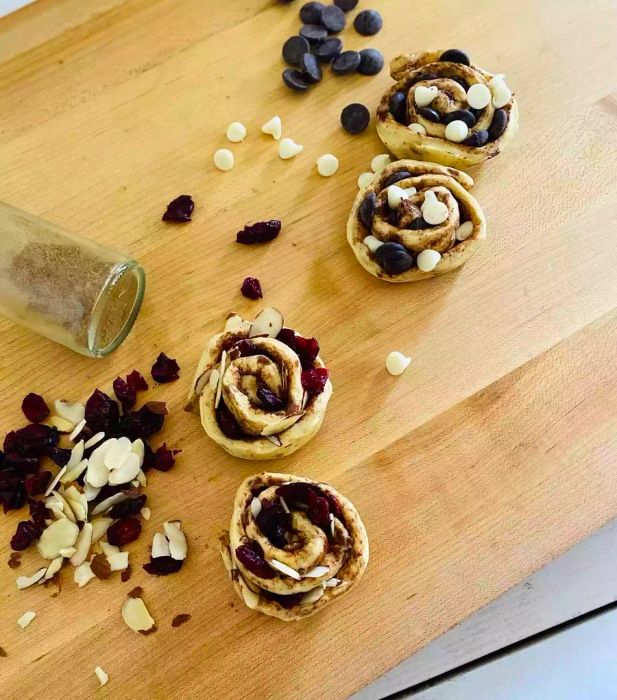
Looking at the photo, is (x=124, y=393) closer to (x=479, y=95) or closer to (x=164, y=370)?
(x=164, y=370)

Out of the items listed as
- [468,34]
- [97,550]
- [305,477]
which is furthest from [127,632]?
[468,34]

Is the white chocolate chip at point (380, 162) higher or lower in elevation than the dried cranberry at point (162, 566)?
higher

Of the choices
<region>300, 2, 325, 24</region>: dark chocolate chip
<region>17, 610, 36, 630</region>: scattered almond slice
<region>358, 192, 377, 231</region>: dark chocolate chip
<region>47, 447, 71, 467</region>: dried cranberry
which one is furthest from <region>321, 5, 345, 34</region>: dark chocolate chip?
<region>17, 610, 36, 630</region>: scattered almond slice

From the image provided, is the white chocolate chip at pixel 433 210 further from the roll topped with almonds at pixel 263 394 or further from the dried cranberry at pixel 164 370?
the dried cranberry at pixel 164 370

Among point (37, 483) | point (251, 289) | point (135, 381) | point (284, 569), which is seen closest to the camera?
point (284, 569)

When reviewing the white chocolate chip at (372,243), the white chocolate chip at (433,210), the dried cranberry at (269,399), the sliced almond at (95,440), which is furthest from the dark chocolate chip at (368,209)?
the sliced almond at (95,440)

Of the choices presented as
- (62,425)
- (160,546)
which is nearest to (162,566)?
(160,546)

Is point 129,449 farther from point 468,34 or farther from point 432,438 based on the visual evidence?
point 468,34
